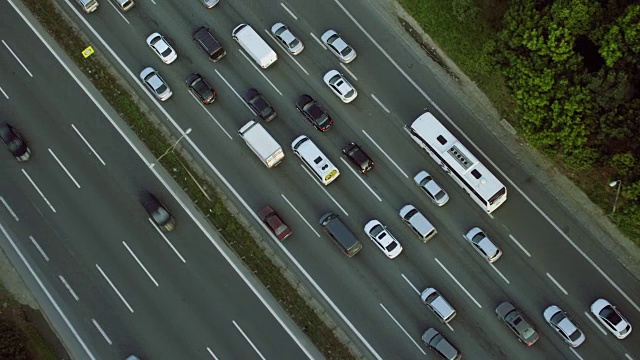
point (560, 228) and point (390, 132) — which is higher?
point (390, 132)

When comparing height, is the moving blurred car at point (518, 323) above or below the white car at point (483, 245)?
below

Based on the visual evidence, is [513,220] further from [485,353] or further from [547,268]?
[485,353]

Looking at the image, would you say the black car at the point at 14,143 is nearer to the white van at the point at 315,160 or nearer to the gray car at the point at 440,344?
the white van at the point at 315,160

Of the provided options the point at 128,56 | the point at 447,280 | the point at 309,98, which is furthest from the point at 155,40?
the point at 447,280

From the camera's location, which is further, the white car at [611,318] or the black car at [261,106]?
the black car at [261,106]

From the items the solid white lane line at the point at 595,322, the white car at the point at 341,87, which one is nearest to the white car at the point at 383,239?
the white car at the point at 341,87

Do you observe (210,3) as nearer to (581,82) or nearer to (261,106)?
(261,106)
